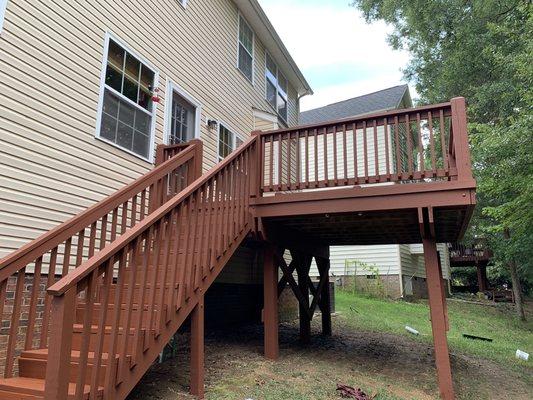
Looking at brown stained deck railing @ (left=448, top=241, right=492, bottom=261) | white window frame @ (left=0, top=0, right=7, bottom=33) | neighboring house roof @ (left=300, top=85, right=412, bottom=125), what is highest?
neighboring house roof @ (left=300, top=85, right=412, bottom=125)

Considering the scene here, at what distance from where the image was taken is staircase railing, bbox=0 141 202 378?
3295 mm

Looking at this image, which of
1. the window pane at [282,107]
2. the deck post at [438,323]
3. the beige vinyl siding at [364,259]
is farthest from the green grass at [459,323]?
the window pane at [282,107]

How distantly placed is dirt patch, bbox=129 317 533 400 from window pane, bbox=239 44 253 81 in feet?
18.7

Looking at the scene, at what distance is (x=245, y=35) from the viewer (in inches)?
386

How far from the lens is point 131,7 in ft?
19.9

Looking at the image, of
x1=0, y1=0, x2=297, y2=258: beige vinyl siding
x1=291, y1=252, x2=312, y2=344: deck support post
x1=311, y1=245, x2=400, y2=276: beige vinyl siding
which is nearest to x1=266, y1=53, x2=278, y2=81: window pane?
x1=0, y1=0, x2=297, y2=258: beige vinyl siding

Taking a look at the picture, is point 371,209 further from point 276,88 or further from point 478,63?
point 478,63

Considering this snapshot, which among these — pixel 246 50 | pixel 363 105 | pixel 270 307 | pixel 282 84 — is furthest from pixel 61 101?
pixel 363 105

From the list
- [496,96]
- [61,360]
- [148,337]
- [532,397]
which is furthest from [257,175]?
[496,96]

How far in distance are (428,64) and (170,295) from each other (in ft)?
51.1

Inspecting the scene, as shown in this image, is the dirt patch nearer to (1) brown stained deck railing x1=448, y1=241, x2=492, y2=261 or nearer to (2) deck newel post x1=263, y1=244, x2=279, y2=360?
(2) deck newel post x1=263, y1=244, x2=279, y2=360

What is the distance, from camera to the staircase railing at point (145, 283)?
2.32 meters

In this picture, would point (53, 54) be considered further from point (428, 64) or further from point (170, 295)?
point (428, 64)

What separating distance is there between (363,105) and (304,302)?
1415cm
